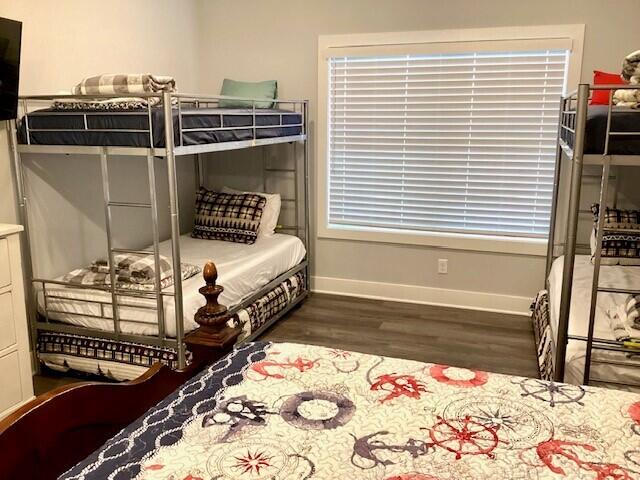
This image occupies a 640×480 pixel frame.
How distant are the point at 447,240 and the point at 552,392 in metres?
2.79

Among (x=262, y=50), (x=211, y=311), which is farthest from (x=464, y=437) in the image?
(x=262, y=50)

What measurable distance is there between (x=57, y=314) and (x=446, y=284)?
8.86 ft

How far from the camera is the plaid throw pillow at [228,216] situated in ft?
14.2

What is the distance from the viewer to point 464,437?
1.40 m

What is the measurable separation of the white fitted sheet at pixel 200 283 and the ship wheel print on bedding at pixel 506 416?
1.83 meters

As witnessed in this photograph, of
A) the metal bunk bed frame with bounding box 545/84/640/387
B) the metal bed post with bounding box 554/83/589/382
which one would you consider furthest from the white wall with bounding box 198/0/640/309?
the metal bed post with bounding box 554/83/589/382

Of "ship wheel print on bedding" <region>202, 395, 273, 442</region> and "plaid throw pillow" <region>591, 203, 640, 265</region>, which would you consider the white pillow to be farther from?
"ship wheel print on bedding" <region>202, 395, 273, 442</region>

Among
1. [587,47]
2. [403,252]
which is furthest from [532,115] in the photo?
[403,252]

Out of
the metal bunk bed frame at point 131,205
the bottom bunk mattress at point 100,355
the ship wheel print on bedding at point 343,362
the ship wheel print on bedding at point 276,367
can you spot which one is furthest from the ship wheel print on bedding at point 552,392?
the metal bunk bed frame at point 131,205

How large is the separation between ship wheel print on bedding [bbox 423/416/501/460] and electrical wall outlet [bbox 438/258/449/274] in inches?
118

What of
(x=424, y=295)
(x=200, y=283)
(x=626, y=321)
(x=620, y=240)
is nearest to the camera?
(x=626, y=321)

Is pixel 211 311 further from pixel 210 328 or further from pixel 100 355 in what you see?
pixel 100 355

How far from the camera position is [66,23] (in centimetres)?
337

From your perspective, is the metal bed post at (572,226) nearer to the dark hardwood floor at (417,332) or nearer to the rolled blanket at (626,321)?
the rolled blanket at (626,321)
